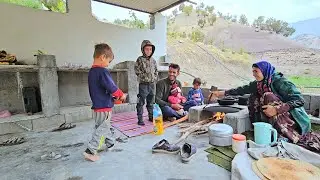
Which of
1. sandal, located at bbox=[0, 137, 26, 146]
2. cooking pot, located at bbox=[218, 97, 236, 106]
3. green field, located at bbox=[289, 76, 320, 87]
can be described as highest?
green field, located at bbox=[289, 76, 320, 87]

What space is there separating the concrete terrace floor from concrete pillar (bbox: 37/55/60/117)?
3.23ft

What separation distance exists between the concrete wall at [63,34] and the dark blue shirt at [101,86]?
9.58ft

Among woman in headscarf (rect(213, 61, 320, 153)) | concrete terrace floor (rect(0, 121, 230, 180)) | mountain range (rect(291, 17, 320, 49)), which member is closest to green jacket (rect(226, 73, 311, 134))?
woman in headscarf (rect(213, 61, 320, 153))

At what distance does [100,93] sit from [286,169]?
7.20 ft

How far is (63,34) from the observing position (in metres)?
5.03

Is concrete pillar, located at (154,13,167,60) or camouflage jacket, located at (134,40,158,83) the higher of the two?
concrete pillar, located at (154,13,167,60)

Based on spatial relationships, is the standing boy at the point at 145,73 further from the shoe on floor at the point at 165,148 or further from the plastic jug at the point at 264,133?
the plastic jug at the point at 264,133

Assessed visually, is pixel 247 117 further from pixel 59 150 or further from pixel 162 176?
pixel 59 150

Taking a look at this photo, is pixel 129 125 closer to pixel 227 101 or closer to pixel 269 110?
pixel 227 101

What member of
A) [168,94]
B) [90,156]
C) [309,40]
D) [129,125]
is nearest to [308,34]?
[309,40]

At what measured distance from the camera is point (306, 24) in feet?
35.1

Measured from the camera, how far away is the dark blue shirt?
99.1 inches

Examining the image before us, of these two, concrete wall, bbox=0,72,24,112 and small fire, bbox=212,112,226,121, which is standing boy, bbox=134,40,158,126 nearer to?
small fire, bbox=212,112,226,121

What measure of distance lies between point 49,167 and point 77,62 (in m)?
3.43
